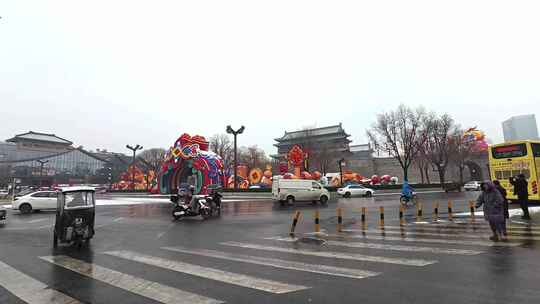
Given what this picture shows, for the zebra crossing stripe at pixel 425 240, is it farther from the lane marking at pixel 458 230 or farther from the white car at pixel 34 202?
the white car at pixel 34 202

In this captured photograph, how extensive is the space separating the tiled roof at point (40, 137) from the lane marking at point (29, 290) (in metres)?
128

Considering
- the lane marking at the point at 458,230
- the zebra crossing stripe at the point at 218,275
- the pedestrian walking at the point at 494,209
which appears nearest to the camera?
the zebra crossing stripe at the point at 218,275

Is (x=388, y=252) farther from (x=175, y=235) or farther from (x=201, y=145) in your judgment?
(x=201, y=145)

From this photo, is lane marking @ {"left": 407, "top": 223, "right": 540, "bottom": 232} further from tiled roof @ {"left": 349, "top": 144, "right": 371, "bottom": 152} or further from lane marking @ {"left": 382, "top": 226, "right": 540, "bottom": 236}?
tiled roof @ {"left": 349, "top": 144, "right": 371, "bottom": 152}

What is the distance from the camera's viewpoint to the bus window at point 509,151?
17547 millimetres

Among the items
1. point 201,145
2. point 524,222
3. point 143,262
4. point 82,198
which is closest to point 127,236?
point 82,198

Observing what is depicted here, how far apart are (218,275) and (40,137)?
135 m

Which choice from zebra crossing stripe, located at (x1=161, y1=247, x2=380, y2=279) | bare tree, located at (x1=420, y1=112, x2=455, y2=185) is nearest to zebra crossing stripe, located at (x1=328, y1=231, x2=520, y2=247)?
zebra crossing stripe, located at (x1=161, y1=247, x2=380, y2=279)

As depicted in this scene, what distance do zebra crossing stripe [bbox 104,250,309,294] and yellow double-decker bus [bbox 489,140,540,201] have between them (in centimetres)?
1731

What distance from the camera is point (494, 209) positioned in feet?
27.6

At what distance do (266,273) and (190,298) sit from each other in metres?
1.70

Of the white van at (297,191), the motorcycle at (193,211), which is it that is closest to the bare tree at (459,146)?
the white van at (297,191)

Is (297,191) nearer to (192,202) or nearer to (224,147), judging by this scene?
(192,202)

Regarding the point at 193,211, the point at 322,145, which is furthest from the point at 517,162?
the point at 322,145
